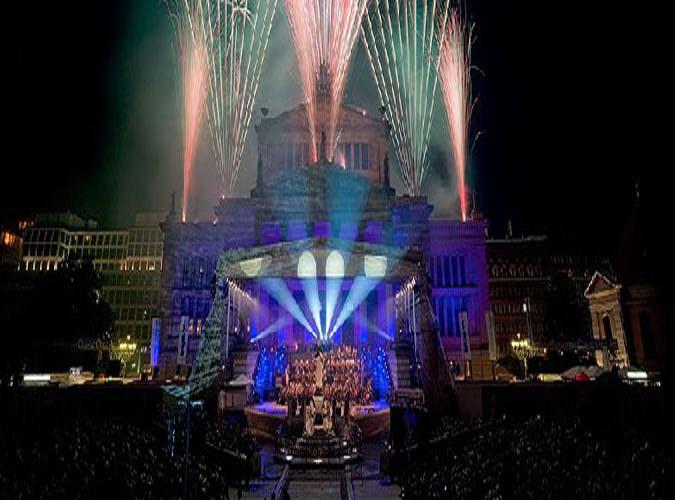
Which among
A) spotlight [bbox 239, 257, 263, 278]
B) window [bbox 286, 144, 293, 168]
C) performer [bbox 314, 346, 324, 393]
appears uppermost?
window [bbox 286, 144, 293, 168]

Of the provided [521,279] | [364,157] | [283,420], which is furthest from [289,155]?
[521,279]

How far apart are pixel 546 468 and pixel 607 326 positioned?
4109 cm

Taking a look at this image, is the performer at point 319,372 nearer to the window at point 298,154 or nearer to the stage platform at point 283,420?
the stage platform at point 283,420

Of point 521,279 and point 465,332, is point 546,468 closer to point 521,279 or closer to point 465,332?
point 465,332

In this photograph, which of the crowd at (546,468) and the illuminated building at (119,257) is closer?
the crowd at (546,468)

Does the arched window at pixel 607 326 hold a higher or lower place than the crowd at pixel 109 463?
higher

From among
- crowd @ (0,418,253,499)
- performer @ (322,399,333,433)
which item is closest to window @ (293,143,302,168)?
performer @ (322,399,333,433)

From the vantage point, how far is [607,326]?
46156 mm

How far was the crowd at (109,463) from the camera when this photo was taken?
10062 mm

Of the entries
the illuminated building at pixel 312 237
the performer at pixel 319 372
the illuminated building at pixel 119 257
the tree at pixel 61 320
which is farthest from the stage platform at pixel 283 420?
the illuminated building at pixel 119 257

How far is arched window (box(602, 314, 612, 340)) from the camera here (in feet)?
150

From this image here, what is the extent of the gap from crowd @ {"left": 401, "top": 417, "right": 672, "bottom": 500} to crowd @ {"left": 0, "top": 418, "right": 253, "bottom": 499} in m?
5.66

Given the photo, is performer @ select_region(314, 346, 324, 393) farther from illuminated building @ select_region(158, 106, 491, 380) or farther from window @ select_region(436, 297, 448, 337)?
window @ select_region(436, 297, 448, 337)

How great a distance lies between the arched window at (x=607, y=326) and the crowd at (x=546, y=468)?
36.1 metres
